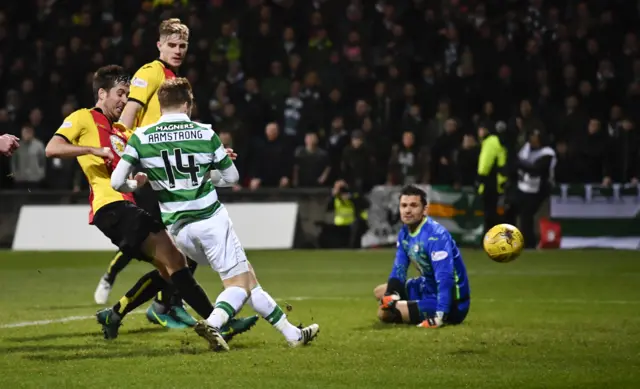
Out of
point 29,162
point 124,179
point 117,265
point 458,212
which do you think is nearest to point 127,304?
point 124,179

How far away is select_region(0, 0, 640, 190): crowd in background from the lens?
20.9m

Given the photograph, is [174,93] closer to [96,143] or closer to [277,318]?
[96,143]

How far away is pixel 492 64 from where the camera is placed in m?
21.7

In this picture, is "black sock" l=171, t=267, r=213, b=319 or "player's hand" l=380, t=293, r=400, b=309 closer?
"black sock" l=171, t=267, r=213, b=319

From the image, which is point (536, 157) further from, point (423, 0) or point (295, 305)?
point (295, 305)

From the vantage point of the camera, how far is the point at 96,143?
9.26 metres

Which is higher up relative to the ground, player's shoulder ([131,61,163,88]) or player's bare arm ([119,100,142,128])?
player's shoulder ([131,61,163,88])

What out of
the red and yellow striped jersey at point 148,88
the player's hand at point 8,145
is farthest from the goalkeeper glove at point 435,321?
the player's hand at point 8,145

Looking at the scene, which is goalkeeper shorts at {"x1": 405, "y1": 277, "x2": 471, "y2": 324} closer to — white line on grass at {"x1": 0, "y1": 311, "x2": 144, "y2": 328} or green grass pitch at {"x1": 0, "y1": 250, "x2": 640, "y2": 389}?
green grass pitch at {"x1": 0, "y1": 250, "x2": 640, "y2": 389}

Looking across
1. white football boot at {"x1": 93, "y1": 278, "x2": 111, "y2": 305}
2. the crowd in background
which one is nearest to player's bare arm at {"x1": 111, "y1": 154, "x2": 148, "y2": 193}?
white football boot at {"x1": 93, "y1": 278, "x2": 111, "y2": 305}

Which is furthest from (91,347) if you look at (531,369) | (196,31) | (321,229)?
(196,31)

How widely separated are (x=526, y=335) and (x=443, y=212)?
449 inches

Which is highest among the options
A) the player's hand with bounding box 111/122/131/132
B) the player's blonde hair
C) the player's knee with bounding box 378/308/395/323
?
the player's blonde hair

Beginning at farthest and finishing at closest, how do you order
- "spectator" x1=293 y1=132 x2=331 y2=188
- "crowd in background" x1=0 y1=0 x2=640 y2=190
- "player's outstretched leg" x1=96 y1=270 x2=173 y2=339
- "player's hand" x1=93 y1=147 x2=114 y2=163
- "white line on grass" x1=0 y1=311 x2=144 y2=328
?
1. "spectator" x1=293 y1=132 x2=331 y2=188
2. "crowd in background" x1=0 y1=0 x2=640 y2=190
3. "white line on grass" x1=0 y1=311 x2=144 y2=328
4. "player's outstretched leg" x1=96 y1=270 x2=173 y2=339
5. "player's hand" x1=93 y1=147 x2=114 y2=163
